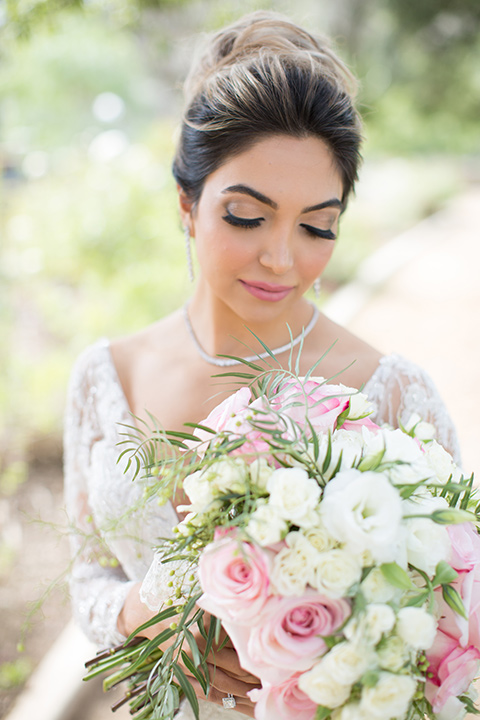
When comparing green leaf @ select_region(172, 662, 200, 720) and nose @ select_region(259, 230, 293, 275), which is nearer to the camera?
green leaf @ select_region(172, 662, 200, 720)

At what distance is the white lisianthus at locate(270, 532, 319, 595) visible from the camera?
34.7 inches

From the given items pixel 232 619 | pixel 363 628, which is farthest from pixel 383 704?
pixel 232 619

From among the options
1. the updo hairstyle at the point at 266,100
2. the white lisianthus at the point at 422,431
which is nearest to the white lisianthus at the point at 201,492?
the white lisianthus at the point at 422,431

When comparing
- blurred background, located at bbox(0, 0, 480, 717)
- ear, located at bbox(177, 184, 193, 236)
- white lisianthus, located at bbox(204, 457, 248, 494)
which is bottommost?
white lisianthus, located at bbox(204, 457, 248, 494)

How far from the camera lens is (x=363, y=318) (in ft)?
22.9

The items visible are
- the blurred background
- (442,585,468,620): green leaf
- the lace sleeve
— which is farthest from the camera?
the blurred background

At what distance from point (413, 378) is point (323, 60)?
101 centimetres

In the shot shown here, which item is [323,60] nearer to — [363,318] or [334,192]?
[334,192]

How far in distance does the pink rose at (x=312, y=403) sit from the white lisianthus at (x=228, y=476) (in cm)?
15

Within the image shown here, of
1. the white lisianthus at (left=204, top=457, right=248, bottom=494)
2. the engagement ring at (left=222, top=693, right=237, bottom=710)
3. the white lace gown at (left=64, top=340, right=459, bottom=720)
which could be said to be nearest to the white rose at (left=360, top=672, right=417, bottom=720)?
the white lisianthus at (left=204, top=457, right=248, bottom=494)

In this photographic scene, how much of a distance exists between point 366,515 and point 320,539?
0.08 meters

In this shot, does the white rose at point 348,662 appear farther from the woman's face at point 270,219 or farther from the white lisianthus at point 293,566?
the woman's face at point 270,219

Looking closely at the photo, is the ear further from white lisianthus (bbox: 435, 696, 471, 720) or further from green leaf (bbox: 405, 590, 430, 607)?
white lisianthus (bbox: 435, 696, 471, 720)

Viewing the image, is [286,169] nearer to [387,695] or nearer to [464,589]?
[464,589]
